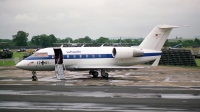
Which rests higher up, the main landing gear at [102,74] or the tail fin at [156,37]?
the tail fin at [156,37]

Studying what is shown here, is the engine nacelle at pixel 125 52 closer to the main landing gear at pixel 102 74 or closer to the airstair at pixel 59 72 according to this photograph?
the main landing gear at pixel 102 74

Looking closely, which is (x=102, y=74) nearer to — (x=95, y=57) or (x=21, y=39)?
(x=95, y=57)

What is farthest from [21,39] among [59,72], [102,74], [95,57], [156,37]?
[59,72]

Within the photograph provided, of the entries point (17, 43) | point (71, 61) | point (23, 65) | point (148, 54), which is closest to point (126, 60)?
point (148, 54)

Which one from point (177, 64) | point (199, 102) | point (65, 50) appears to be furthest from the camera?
point (177, 64)

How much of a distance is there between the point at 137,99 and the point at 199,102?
3.34 meters

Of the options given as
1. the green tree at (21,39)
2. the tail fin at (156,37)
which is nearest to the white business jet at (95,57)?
the tail fin at (156,37)

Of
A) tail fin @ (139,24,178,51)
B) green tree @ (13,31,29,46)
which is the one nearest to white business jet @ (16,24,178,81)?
tail fin @ (139,24,178,51)

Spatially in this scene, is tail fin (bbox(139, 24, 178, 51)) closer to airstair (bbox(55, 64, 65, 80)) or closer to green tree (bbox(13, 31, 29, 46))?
airstair (bbox(55, 64, 65, 80))

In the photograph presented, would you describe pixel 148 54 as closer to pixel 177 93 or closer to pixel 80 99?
pixel 177 93

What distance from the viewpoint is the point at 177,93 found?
67.4 ft

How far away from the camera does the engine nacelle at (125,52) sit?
31.6 metres

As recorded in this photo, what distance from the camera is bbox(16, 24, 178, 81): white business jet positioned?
29625mm

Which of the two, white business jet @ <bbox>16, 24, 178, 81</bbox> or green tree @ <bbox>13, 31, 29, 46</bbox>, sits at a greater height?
green tree @ <bbox>13, 31, 29, 46</bbox>
